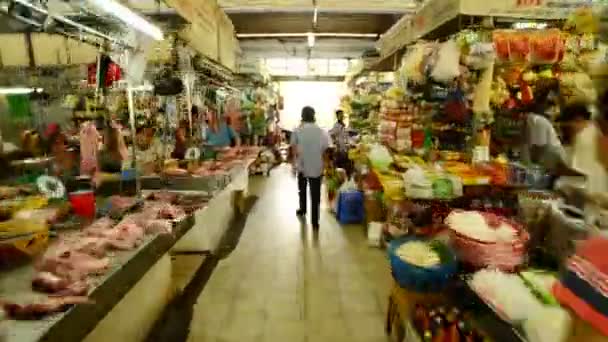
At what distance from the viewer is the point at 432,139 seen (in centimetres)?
552

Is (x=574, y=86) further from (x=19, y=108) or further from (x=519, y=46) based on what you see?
(x=19, y=108)

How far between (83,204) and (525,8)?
4.25 meters

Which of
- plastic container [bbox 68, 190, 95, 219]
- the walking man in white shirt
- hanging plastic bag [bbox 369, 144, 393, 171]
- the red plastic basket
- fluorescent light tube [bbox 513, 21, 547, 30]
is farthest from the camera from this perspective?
the walking man in white shirt

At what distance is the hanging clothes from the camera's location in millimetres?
4773

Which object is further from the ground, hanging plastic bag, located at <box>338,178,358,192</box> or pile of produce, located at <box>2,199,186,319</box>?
pile of produce, located at <box>2,199,186,319</box>

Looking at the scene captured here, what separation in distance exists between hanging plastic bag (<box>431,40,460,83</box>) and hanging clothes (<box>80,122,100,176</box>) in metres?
3.66

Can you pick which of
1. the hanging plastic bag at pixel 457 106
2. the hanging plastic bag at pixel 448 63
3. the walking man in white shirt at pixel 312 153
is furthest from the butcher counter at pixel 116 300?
the hanging plastic bag at pixel 457 106

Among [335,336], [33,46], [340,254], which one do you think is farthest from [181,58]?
[335,336]

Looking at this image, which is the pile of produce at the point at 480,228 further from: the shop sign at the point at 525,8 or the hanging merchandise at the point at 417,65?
the hanging merchandise at the point at 417,65

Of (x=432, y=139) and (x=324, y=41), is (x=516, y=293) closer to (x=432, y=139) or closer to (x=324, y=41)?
(x=432, y=139)

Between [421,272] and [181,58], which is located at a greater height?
[181,58]

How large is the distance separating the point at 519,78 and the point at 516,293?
294 cm

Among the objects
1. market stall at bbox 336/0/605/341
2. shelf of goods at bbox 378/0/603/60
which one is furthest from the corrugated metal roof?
shelf of goods at bbox 378/0/603/60

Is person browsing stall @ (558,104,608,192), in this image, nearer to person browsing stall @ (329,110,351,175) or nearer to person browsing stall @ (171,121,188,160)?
person browsing stall @ (171,121,188,160)
